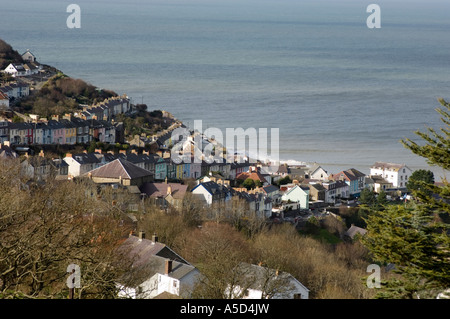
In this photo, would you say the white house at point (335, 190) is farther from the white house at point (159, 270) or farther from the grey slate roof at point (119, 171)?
the white house at point (159, 270)

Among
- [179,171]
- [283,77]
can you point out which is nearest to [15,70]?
[179,171]

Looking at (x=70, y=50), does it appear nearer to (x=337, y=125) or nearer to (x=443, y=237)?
(x=337, y=125)

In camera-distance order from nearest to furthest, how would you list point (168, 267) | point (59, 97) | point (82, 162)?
point (168, 267)
point (82, 162)
point (59, 97)

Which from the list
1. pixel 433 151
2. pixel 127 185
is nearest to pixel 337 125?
pixel 127 185

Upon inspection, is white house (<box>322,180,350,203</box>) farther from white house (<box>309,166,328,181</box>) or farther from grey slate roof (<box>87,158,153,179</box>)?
grey slate roof (<box>87,158,153,179</box>)

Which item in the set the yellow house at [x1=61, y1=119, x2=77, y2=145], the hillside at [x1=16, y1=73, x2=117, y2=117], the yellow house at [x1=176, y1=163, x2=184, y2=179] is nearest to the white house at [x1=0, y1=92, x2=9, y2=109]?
the hillside at [x1=16, y1=73, x2=117, y2=117]

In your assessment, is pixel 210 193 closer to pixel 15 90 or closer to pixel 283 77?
pixel 15 90
